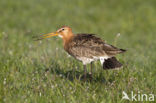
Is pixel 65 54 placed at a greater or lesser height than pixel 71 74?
greater

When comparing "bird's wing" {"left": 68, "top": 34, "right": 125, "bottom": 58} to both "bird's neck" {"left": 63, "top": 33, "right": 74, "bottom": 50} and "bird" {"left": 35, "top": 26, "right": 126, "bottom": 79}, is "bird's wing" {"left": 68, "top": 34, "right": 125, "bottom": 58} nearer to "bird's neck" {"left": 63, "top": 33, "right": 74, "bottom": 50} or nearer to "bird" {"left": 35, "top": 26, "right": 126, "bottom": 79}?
"bird" {"left": 35, "top": 26, "right": 126, "bottom": 79}

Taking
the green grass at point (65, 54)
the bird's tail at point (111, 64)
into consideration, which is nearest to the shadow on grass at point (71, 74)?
the green grass at point (65, 54)

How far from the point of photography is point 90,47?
699cm

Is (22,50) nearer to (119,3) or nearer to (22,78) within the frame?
(22,78)

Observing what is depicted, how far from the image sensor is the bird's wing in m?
6.88

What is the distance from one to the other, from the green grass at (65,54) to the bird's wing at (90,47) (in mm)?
609

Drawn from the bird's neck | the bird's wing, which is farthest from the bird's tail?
the bird's neck

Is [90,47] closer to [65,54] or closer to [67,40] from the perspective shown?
[67,40]

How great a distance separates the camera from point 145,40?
15711 millimetres

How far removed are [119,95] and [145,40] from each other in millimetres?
9886

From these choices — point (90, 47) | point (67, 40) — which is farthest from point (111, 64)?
point (67, 40)

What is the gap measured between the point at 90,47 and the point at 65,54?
181 centimetres

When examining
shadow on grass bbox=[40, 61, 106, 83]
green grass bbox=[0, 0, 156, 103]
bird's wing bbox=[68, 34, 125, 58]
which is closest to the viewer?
green grass bbox=[0, 0, 156, 103]

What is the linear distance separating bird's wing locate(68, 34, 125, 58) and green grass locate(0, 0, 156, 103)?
2.00ft
